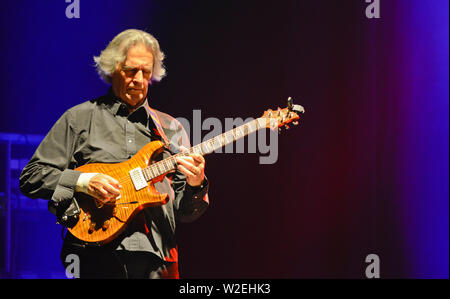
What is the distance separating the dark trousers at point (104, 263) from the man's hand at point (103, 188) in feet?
0.79

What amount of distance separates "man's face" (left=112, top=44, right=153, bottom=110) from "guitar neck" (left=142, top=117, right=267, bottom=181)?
365mm

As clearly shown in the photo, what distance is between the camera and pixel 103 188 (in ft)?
7.29

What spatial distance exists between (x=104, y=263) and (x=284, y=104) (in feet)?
5.85

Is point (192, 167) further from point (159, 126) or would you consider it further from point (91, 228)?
point (91, 228)

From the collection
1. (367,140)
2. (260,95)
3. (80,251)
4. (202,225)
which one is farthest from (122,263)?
(367,140)

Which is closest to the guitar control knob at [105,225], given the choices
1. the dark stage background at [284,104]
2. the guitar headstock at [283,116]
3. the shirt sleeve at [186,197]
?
the shirt sleeve at [186,197]

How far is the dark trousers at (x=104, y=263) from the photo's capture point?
2.23 m

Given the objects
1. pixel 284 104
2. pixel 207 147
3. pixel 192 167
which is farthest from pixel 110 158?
pixel 284 104

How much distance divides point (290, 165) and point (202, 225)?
2.55 ft

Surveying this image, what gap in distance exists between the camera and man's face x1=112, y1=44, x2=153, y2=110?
2.49 meters

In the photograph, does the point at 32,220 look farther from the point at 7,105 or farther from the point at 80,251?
the point at 80,251

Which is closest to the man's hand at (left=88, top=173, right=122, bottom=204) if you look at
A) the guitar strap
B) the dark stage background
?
the guitar strap

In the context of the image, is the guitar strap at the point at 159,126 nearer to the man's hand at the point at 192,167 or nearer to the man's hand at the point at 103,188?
the man's hand at the point at 192,167

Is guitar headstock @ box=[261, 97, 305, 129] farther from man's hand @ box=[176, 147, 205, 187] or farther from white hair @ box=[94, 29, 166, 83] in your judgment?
white hair @ box=[94, 29, 166, 83]
